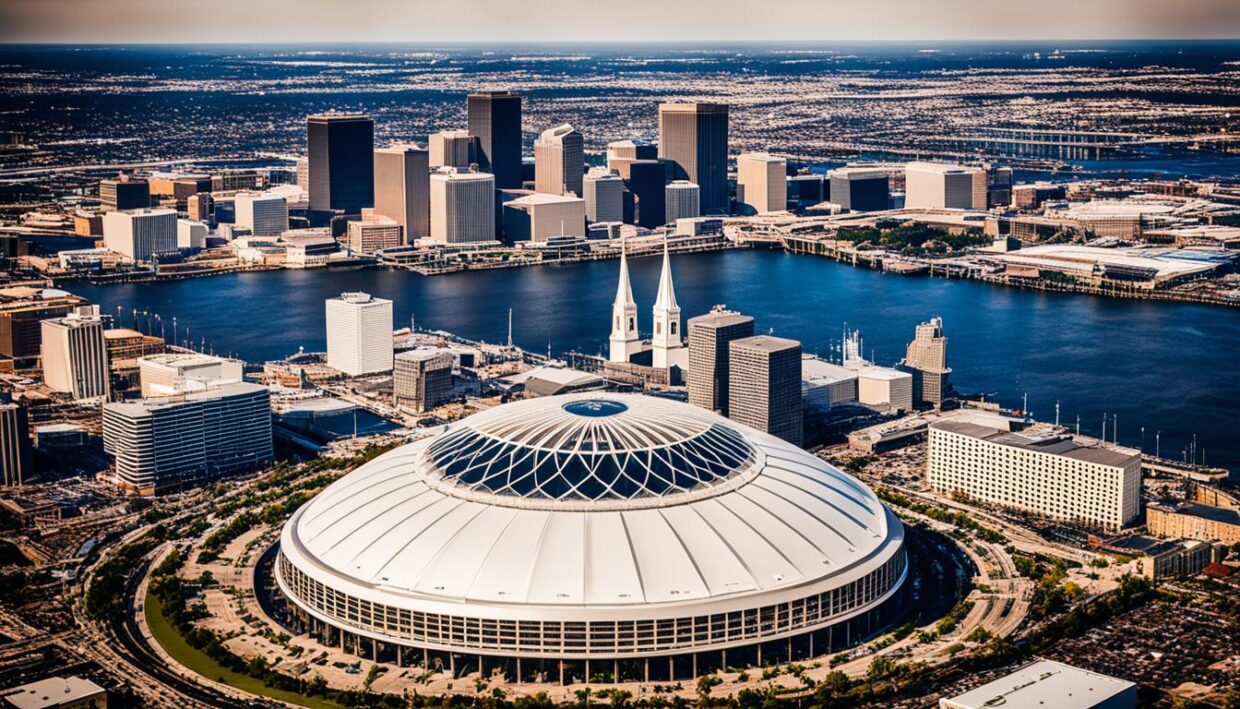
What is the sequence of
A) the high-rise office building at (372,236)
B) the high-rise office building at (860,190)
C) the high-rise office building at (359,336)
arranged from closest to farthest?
1. the high-rise office building at (359,336)
2. the high-rise office building at (372,236)
3. the high-rise office building at (860,190)

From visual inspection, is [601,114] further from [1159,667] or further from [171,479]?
[1159,667]

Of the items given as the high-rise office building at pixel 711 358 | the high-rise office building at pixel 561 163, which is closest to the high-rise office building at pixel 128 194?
the high-rise office building at pixel 561 163

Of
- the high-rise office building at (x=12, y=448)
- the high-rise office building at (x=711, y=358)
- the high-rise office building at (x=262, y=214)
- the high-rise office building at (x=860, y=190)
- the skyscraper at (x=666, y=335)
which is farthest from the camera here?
the high-rise office building at (x=860, y=190)

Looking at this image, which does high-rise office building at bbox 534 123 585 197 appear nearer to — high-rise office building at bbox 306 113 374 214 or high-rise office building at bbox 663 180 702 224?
high-rise office building at bbox 663 180 702 224

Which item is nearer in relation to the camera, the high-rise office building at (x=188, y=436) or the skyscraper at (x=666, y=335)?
the high-rise office building at (x=188, y=436)

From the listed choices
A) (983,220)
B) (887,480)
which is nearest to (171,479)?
(887,480)

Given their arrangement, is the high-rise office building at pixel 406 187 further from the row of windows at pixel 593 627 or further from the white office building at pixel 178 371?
the row of windows at pixel 593 627
